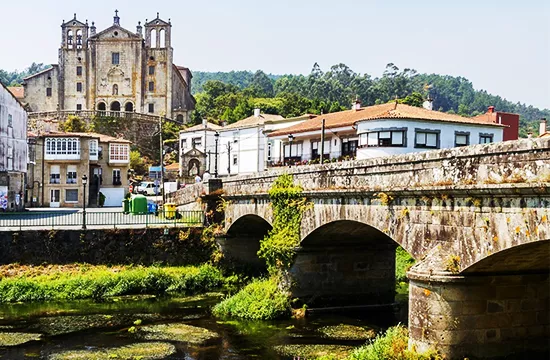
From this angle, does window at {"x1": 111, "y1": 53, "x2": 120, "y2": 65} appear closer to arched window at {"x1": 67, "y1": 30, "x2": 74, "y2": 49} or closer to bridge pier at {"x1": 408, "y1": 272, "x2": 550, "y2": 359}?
arched window at {"x1": 67, "y1": 30, "x2": 74, "y2": 49}

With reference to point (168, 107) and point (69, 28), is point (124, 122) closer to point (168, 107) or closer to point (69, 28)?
point (168, 107)

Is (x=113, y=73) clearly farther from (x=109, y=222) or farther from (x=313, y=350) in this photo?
(x=313, y=350)

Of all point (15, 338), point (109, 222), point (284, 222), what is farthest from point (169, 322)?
point (109, 222)

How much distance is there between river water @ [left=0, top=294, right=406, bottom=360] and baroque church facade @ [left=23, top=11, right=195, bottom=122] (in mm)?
79558

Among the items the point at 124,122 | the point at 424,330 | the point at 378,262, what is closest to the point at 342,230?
the point at 378,262

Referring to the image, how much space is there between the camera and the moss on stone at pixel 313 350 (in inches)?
812

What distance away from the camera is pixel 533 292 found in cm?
1661

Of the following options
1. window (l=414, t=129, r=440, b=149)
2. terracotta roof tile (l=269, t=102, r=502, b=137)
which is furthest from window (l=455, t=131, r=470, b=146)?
window (l=414, t=129, r=440, b=149)

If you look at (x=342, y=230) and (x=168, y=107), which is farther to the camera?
(x=168, y=107)

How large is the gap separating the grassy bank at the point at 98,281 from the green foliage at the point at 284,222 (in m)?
8.28

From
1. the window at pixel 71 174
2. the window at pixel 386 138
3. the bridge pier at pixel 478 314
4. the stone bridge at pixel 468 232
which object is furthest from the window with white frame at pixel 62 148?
the bridge pier at pixel 478 314

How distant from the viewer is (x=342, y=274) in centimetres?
2778

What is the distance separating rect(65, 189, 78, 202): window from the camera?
64938 millimetres

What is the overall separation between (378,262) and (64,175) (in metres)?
44.6
